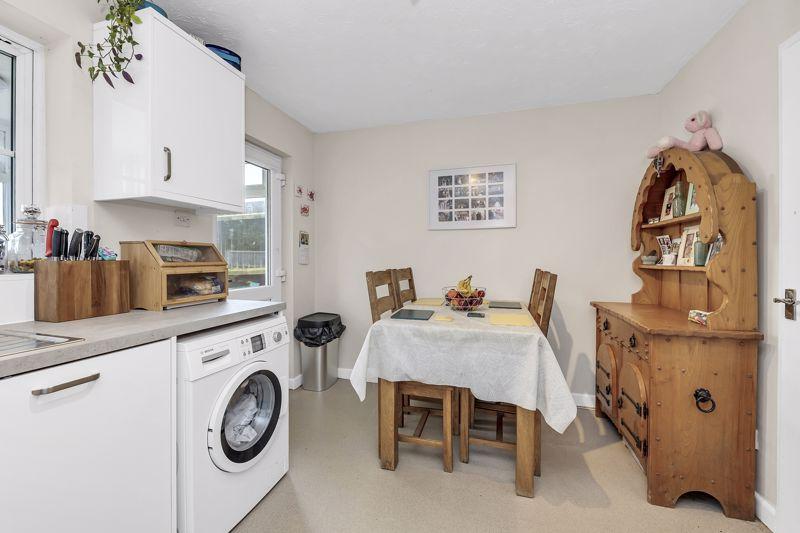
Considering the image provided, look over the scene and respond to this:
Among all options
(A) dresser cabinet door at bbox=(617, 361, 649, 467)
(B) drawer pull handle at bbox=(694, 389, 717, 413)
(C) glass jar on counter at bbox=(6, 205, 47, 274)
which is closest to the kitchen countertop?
(C) glass jar on counter at bbox=(6, 205, 47, 274)

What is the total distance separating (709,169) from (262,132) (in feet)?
9.51

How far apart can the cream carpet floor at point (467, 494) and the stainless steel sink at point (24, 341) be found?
3.60ft

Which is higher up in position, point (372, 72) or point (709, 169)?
point (372, 72)

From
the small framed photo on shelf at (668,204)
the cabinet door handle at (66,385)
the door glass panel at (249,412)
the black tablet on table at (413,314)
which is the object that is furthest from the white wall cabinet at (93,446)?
the small framed photo on shelf at (668,204)

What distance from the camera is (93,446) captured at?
99cm

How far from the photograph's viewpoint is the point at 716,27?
1.88 meters

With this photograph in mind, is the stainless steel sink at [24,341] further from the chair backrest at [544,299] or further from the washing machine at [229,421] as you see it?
the chair backrest at [544,299]

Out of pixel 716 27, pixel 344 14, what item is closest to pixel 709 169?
pixel 716 27

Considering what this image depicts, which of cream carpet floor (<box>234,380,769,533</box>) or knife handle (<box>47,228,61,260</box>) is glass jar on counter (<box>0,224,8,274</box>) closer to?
knife handle (<box>47,228,61,260</box>)

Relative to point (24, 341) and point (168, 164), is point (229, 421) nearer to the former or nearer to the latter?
point (24, 341)

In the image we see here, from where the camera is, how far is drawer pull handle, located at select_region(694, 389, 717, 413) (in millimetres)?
1584

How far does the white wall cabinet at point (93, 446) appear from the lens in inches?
33.1

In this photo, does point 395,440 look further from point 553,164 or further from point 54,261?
point 553,164

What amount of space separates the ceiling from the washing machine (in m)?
1.62
